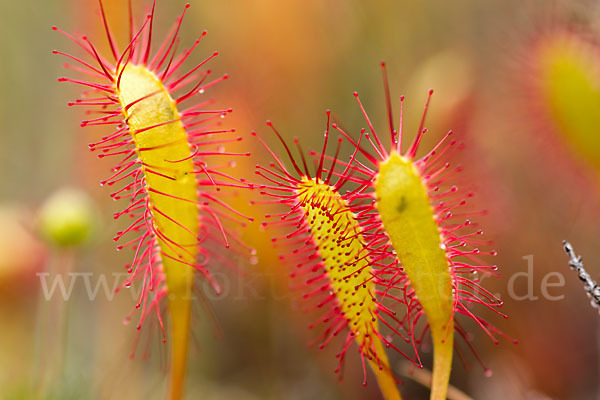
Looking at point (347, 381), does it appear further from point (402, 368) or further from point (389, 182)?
point (389, 182)

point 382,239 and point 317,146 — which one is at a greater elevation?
point 317,146

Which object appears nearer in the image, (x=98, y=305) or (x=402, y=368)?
(x=402, y=368)

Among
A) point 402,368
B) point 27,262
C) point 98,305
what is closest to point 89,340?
point 98,305

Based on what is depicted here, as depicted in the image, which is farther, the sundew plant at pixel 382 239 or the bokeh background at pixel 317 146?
the bokeh background at pixel 317 146

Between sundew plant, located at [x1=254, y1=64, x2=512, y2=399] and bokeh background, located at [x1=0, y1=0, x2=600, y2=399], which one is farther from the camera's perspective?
bokeh background, located at [x1=0, y1=0, x2=600, y2=399]

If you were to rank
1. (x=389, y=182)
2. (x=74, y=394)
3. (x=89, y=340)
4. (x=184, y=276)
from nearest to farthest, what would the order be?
1. (x=389, y=182)
2. (x=184, y=276)
3. (x=74, y=394)
4. (x=89, y=340)

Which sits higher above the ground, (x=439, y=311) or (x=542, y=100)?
(x=542, y=100)

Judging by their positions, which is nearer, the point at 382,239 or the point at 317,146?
the point at 382,239

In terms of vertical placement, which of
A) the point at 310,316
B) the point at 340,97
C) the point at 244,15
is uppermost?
the point at 244,15
